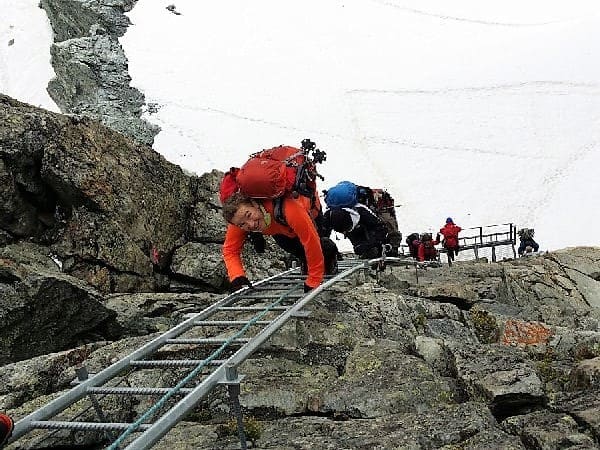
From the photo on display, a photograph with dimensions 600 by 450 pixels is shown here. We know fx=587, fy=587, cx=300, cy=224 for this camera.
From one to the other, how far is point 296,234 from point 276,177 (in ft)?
3.26

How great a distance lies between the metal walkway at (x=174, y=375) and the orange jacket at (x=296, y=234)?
1.05 ft

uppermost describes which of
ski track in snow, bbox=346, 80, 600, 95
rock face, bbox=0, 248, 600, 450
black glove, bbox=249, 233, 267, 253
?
ski track in snow, bbox=346, 80, 600, 95

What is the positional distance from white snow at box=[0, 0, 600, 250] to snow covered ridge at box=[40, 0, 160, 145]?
128cm

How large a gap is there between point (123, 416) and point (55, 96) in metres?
40.2

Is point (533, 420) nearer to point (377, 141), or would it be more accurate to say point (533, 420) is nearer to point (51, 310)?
point (51, 310)

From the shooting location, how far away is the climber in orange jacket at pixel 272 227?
6441 mm

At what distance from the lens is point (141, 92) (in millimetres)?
39594

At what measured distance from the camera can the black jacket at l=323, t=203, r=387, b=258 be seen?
10.4 metres

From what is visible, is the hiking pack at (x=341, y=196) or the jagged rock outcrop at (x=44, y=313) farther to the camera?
the hiking pack at (x=341, y=196)

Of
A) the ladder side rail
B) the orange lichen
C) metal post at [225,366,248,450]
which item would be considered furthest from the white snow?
metal post at [225,366,248,450]

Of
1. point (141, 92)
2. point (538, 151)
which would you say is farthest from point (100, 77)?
point (538, 151)

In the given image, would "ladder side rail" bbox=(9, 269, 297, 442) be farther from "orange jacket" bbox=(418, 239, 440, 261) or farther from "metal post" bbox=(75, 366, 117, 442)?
"orange jacket" bbox=(418, 239, 440, 261)

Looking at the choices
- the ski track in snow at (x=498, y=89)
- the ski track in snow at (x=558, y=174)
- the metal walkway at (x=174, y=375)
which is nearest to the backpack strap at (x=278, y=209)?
the metal walkway at (x=174, y=375)

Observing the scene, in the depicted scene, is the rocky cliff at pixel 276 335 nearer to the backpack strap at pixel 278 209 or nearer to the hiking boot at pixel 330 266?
the hiking boot at pixel 330 266
